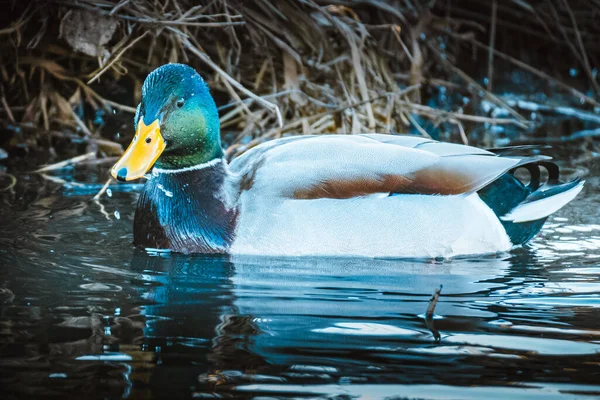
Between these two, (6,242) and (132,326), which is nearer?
(132,326)

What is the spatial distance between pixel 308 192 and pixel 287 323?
1.14 metres

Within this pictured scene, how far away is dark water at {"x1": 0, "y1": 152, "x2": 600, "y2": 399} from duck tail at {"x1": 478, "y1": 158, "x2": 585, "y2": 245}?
0.12 metres

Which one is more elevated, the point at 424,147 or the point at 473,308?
the point at 424,147

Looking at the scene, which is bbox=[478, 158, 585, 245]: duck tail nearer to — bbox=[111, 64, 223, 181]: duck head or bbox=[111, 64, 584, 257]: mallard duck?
bbox=[111, 64, 584, 257]: mallard duck

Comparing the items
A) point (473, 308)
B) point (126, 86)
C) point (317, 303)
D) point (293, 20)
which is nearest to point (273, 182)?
point (317, 303)

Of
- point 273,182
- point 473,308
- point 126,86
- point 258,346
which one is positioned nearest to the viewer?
point 258,346

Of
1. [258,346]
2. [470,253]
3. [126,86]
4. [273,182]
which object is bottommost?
[258,346]

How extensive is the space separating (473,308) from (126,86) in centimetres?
494

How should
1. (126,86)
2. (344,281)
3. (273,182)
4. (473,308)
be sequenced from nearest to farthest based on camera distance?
(473,308), (344,281), (273,182), (126,86)

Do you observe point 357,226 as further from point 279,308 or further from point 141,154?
point 141,154

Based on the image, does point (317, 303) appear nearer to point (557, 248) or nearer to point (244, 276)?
point (244, 276)

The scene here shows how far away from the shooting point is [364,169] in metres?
4.58

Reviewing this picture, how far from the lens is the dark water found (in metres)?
2.91

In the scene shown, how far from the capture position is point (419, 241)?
462cm
